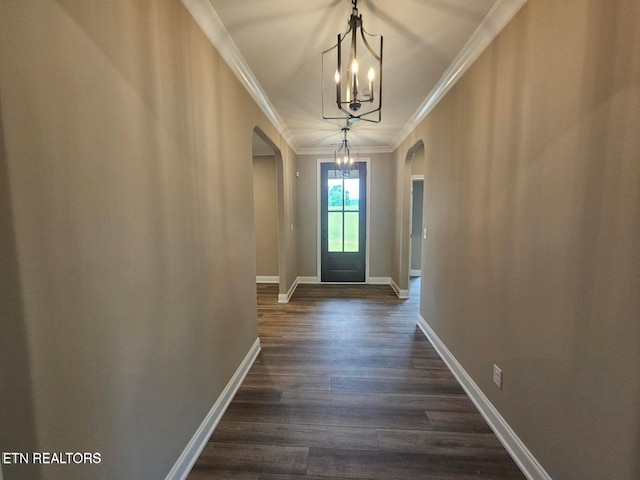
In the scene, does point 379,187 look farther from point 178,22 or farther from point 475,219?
point 178,22

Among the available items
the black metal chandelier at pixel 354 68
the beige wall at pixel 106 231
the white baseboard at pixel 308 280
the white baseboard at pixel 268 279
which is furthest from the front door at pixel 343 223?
the beige wall at pixel 106 231

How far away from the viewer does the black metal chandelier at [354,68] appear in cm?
131

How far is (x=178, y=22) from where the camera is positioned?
1.41 meters

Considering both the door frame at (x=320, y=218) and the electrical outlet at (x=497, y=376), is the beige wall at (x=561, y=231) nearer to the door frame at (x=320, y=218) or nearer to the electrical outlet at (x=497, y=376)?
the electrical outlet at (x=497, y=376)

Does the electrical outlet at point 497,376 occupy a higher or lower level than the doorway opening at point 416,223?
lower

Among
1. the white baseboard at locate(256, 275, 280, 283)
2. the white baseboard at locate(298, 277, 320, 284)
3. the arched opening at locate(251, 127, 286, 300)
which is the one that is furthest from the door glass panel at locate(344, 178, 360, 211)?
the white baseboard at locate(256, 275, 280, 283)

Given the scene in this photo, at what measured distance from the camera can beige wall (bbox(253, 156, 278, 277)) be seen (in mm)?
5266

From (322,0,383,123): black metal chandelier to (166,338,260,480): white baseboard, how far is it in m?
1.93

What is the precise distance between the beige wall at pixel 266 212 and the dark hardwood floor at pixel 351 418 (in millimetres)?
2415

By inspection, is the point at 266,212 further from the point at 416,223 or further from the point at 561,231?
the point at 561,231

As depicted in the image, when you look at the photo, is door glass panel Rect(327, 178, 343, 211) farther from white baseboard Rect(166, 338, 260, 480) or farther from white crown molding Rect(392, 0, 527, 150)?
white baseboard Rect(166, 338, 260, 480)

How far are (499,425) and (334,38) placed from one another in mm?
2766

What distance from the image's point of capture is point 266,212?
5.36m

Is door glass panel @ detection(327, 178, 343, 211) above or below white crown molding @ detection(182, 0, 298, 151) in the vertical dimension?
below
